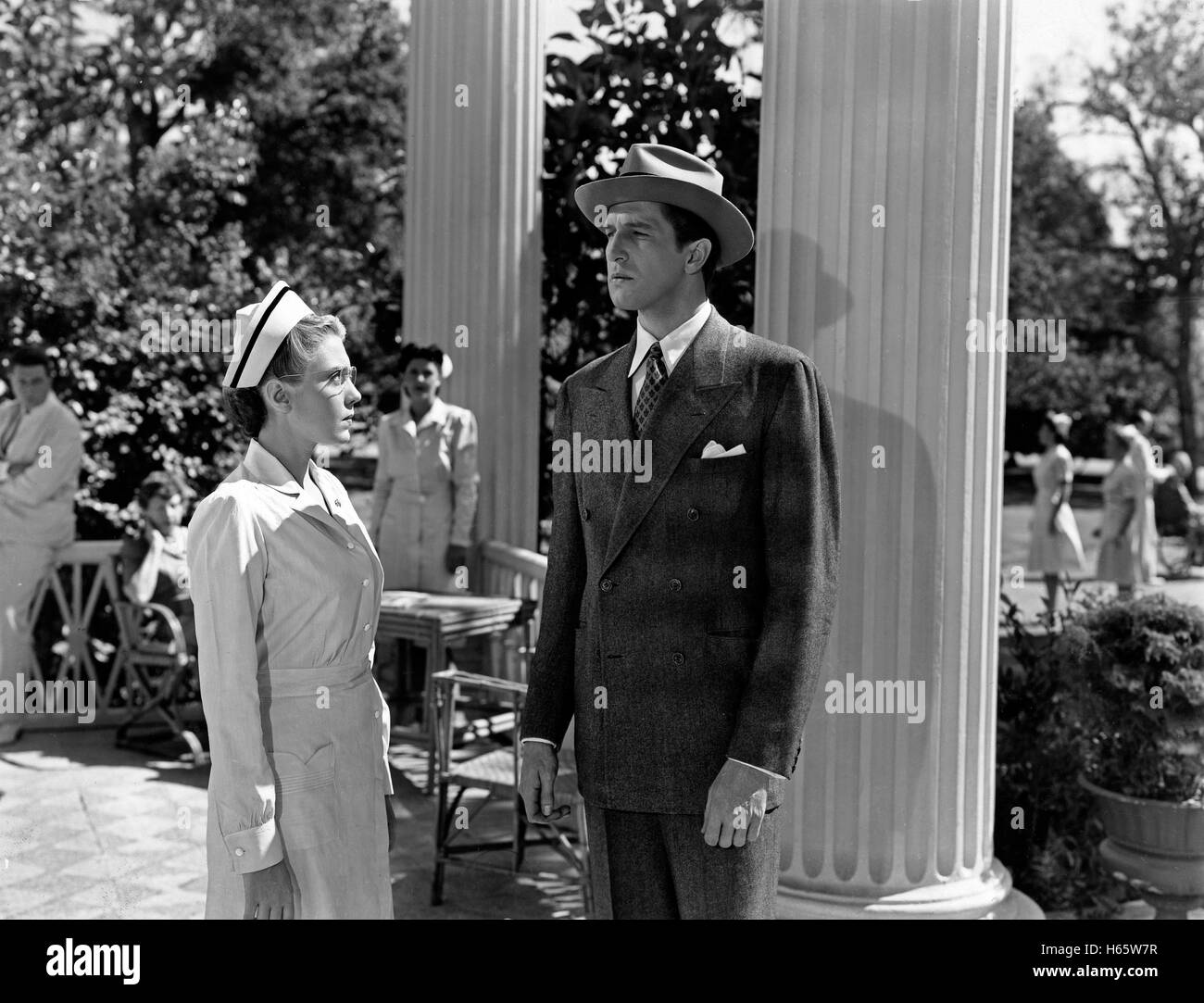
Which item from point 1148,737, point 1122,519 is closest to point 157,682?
point 1148,737

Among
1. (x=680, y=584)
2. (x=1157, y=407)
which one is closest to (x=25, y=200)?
(x=680, y=584)

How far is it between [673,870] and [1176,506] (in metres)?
16.3

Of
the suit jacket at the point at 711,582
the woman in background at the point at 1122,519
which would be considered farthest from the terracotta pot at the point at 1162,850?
the woman in background at the point at 1122,519

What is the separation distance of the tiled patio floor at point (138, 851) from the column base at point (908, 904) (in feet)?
3.52

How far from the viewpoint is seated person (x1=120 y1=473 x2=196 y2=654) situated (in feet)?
21.1

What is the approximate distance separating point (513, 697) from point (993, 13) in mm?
2277

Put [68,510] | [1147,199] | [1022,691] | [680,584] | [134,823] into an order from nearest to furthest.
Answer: [680,584] < [1022,691] < [134,823] < [68,510] < [1147,199]

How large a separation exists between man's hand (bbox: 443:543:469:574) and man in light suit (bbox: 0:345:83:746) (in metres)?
1.88

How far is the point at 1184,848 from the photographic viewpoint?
3887mm

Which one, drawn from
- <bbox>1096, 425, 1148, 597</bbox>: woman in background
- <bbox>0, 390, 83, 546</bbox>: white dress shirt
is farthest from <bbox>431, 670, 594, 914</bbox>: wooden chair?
<bbox>1096, 425, 1148, 597</bbox>: woman in background

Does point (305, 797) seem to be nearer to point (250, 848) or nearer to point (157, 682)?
point (250, 848)

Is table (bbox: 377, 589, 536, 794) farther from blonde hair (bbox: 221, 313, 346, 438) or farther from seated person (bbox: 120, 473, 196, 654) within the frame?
blonde hair (bbox: 221, 313, 346, 438)

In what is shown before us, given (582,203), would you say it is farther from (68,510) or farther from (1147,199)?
(1147,199)

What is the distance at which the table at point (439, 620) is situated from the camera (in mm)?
5266
